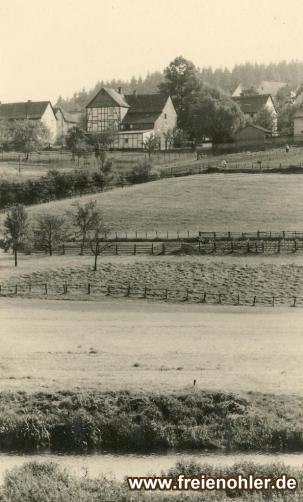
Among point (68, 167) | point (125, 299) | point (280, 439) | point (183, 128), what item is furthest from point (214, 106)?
point (280, 439)

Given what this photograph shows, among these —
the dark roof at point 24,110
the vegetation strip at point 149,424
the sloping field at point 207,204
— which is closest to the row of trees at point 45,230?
the sloping field at point 207,204

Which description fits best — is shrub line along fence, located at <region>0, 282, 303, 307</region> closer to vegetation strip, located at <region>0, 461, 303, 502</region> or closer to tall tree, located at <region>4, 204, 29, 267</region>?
tall tree, located at <region>4, 204, 29, 267</region>

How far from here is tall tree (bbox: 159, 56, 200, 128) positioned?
9450 cm

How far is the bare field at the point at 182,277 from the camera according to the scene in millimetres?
35125

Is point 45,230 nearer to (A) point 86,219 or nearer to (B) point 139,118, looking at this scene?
(A) point 86,219

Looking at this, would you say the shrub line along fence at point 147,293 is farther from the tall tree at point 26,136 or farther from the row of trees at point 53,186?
the tall tree at point 26,136

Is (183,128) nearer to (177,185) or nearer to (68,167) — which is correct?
(68,167)

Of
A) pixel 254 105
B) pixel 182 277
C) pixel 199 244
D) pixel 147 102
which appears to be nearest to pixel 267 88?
pixel 254 105

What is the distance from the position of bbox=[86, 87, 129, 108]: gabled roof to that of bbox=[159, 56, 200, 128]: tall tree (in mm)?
7500

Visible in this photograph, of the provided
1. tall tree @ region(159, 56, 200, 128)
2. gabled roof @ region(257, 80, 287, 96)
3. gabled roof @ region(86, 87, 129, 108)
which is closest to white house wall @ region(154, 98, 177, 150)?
tall tree @ region(159, 56, 200, 128)

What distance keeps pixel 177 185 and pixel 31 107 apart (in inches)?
1670

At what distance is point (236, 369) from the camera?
2284 cm

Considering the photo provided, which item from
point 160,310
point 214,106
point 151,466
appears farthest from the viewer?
point 214,106

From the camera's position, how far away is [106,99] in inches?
3620
